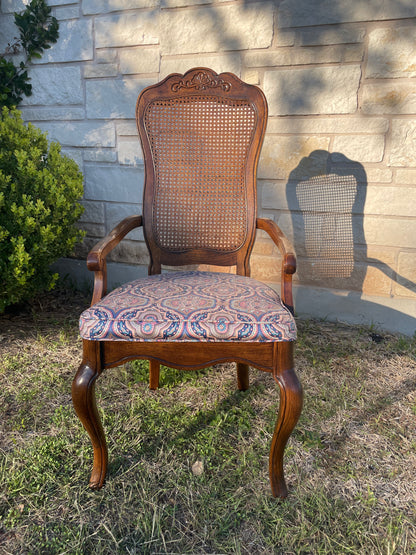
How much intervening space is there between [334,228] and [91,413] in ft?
5.32

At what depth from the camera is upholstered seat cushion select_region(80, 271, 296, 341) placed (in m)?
1.10

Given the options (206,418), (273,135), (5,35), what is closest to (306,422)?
(206,418)

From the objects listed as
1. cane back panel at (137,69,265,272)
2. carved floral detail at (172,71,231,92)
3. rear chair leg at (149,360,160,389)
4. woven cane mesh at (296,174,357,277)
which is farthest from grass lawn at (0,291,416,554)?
carved floral detail at (172,71,231,92)

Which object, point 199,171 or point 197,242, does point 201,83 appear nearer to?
point 199,171

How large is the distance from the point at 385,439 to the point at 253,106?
136cm

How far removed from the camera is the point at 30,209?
1982mm

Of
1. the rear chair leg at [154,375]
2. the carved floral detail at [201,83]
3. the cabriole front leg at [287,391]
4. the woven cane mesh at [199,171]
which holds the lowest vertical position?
the rear chair leg at [154,375]

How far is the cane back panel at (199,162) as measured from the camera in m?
1.65

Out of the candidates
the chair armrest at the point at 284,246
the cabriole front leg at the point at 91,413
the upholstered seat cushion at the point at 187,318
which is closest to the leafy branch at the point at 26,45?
the chair armrest at the point at 284,246

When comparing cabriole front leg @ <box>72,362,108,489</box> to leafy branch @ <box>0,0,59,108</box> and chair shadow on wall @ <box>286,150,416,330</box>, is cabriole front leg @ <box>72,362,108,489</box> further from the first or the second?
leafy branch @ <box>0,0,59,108</box>

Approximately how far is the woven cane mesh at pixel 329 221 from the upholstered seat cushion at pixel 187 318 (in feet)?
3.85

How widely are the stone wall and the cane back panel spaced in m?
0.68

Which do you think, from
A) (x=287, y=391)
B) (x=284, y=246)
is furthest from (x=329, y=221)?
(x=287, y=391)

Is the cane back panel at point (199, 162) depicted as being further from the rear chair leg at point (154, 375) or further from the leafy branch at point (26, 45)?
the leafy branch at point (26, 45)
